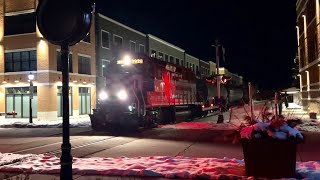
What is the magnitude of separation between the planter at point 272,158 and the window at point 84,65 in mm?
35082

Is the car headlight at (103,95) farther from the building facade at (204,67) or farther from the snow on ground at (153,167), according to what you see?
the building facade at (204,67)

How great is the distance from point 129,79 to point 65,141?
18520 millimetres

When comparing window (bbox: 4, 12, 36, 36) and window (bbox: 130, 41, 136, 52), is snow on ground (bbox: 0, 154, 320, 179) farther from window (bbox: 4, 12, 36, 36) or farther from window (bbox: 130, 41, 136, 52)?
window (bbox: 130, 41, 136, 52)

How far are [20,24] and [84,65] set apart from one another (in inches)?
299

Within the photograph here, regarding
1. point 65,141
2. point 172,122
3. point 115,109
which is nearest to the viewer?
point 65,141

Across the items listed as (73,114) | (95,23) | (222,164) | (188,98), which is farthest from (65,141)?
(95,23)

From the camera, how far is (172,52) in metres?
68.0

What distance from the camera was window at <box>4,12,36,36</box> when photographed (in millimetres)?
39156

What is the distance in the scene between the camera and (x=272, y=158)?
347 inches

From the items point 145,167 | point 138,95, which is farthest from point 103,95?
point 145,167

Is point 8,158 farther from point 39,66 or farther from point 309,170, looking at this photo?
point 39,66

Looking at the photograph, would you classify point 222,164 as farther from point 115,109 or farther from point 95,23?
point 95,23

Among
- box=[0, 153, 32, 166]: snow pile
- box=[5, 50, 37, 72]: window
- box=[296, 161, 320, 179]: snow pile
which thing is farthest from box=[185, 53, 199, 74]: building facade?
box=[296, 161, 320, 179]: snow pile

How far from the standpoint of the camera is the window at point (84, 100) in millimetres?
42612
